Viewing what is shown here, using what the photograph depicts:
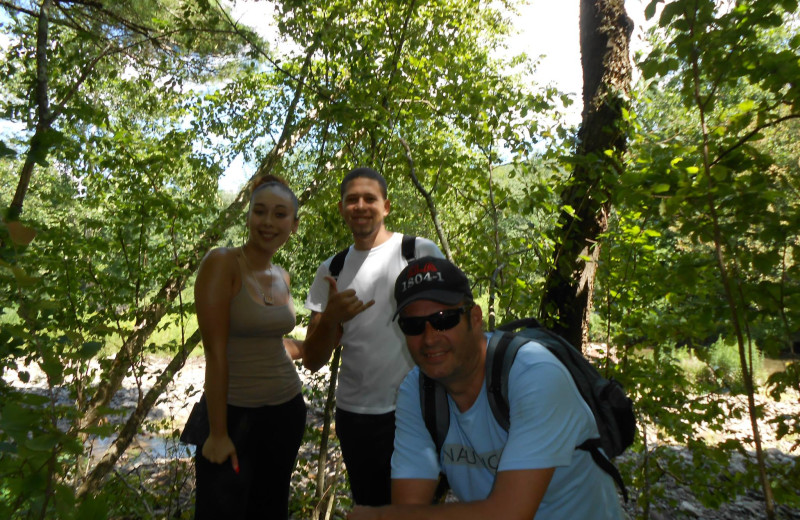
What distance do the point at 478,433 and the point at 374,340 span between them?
2.82 ft

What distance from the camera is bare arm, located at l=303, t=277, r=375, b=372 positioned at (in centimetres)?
220

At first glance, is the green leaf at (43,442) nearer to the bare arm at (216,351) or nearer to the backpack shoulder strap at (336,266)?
the bare arm at (216,351)

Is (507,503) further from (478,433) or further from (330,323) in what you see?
(330,323)

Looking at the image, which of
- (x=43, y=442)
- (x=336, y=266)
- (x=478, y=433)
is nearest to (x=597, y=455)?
(x=478, y=433)

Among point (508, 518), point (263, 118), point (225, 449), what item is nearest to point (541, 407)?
point (508, 518)

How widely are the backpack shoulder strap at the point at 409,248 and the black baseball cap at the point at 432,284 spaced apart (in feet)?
2.39

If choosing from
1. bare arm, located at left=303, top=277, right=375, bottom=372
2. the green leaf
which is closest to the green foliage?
the green leaf

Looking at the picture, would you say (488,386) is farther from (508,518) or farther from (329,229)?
(329,229)

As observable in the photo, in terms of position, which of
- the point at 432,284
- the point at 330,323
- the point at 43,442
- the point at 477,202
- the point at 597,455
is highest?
the point at 477,202

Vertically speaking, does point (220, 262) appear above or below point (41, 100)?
below

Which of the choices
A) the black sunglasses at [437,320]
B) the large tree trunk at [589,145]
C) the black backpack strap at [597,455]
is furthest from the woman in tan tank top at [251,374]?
the large tree trunk at [589,145]

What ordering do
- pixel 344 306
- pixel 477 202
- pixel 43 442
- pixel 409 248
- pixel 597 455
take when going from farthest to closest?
pixel 477 202, pixel 409 248, pixel 344 306, pixel 597 455, pixel 43 442

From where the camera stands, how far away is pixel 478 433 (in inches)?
62.0

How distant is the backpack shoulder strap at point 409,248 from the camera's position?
2451 mm
